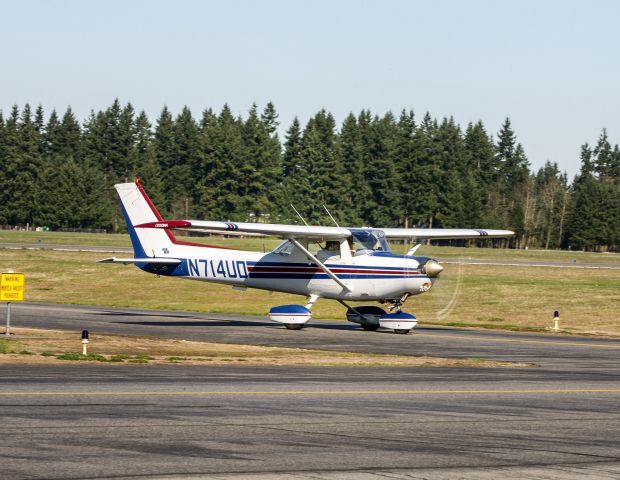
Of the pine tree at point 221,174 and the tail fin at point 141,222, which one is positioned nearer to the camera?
the tail fin at point 141,222

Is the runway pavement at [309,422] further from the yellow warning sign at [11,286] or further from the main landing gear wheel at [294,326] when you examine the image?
the main landing gear wheel at [294,326]

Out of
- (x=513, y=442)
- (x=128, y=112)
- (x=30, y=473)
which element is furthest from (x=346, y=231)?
(x=128, y=112)

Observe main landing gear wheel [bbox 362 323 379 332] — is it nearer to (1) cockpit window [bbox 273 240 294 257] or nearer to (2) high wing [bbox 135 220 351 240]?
(2) high wing [bbox 135 220 351 240]

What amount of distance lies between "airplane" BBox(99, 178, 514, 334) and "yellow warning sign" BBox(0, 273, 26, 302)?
5.83 meters

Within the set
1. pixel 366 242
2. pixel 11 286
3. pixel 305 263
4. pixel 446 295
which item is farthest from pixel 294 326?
pixel 11 286

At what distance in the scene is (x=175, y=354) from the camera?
26.3 meters

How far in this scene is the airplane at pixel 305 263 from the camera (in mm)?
35188

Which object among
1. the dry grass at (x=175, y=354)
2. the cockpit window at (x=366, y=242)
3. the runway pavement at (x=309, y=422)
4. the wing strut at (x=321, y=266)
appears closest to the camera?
the runway pavement at (x=309, y=422)

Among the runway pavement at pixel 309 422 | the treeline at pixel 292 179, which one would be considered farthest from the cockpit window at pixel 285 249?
the treeline at pixel 292 179

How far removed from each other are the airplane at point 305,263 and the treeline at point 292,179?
3965 inches

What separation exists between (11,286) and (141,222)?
11.1 meters

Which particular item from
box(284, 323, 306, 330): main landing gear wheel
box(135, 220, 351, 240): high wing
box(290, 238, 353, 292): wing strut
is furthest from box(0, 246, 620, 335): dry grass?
box(284, 323, 306, 330): main landing gear wheel

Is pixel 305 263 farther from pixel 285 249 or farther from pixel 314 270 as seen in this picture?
pixel 285 249

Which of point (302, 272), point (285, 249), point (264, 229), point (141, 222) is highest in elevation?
point (141, 222)
